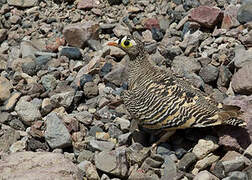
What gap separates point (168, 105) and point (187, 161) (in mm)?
751

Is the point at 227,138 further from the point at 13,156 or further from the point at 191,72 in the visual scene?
the point at 13,156

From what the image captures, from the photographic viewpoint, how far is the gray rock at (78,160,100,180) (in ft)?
20.2

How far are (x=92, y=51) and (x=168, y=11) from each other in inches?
63.6

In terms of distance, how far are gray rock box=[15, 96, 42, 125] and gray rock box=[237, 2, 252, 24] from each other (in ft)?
12.1

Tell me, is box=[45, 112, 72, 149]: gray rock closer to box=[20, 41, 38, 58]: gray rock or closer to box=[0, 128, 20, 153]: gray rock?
box=[0, 128, 20, 153]: gray rock

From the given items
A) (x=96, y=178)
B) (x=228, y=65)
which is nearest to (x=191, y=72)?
(x=228, y=65)

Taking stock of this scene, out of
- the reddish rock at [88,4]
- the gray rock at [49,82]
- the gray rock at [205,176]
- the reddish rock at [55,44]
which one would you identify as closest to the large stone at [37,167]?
the gray rock at [205,176]

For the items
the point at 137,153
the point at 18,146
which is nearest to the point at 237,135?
the point at 137,153

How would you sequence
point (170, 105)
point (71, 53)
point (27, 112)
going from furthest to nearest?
point (71, 53) < point (27, 112) < point (170, 105)

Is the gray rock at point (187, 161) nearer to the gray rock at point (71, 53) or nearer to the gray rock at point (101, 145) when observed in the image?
the gray rock at point (101, 145)

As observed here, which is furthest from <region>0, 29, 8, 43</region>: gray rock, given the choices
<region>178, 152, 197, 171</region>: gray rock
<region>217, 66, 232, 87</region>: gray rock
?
<region>178, 152, 197, 171</region>: gray rock

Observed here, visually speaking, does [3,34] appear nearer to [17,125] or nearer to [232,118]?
[17,125]

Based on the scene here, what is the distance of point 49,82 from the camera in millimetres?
7930

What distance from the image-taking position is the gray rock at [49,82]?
7.90 m
